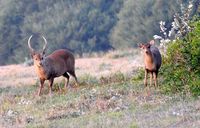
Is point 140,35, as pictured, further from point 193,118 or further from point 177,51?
point 193,118

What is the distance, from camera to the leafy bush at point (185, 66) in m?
15.3

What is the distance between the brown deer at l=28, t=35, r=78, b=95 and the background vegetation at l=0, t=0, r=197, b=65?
98.9 feet

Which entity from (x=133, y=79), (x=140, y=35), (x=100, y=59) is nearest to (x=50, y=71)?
(x=133, y=79)

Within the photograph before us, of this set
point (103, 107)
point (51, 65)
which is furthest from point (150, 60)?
point (103, 107)

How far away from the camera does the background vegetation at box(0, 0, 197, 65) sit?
2051 inches

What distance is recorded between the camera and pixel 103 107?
13953 mm

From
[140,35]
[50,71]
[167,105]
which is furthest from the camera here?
[140,35]

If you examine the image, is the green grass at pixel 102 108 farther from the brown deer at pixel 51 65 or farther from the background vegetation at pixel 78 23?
the background vegetation at pixel 78 23

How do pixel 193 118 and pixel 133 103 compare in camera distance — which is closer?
pixel 193 118

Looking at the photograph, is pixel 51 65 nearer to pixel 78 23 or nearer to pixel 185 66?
pixel 185 66

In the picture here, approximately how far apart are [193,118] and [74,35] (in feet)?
142

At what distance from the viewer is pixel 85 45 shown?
53906 mm

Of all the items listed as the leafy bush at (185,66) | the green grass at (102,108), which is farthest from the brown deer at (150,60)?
the leafy bush at (185,66)

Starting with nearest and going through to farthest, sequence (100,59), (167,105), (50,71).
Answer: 1. (167,105)
2. (50,71)
3. (100,59)
